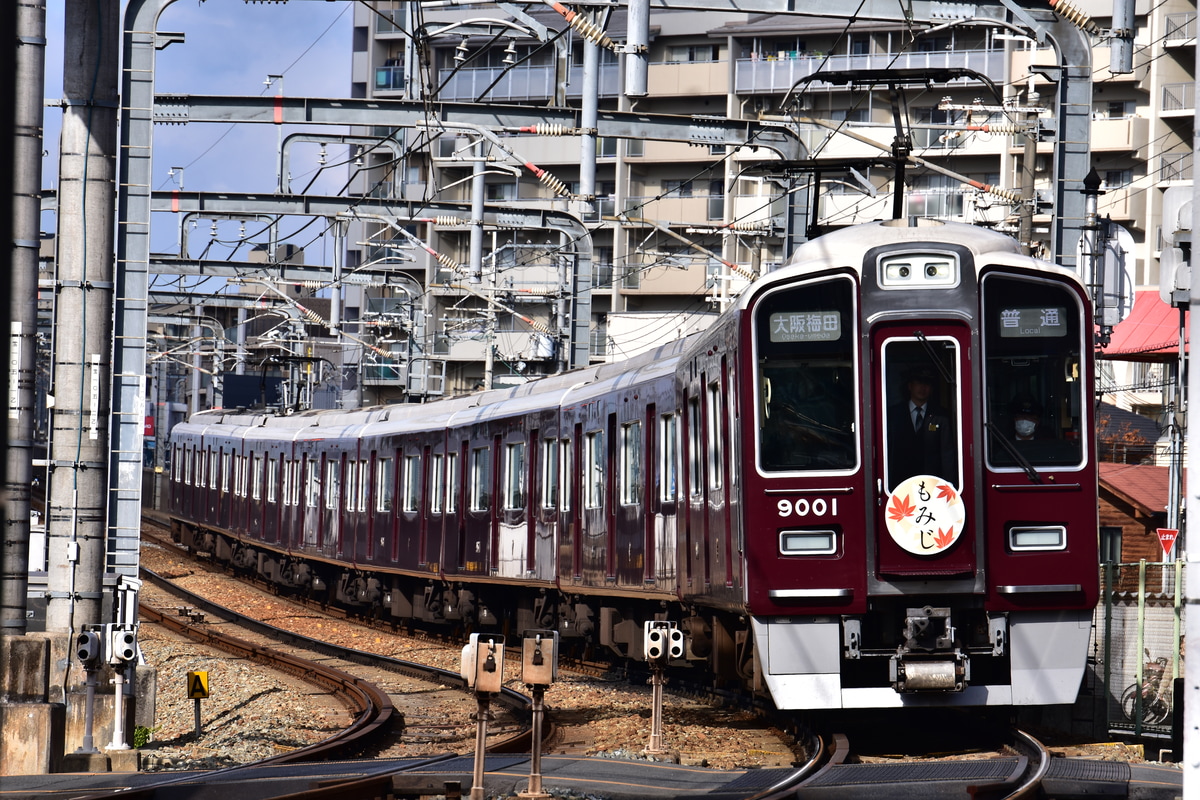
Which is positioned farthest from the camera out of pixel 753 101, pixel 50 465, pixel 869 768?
pixel 753 101

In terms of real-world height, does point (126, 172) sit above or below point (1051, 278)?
above

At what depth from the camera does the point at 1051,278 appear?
8.48 m

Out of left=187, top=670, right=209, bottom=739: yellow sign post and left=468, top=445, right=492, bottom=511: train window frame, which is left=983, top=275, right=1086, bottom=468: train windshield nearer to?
left=187, top=670, right=209, bottom=739: yellow sign post

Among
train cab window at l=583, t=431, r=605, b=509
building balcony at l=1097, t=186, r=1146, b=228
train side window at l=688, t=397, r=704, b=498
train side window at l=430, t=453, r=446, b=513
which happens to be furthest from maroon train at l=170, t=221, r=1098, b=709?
building balcony at l=1097, t=186, r=1146, b=228

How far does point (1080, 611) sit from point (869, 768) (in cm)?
166

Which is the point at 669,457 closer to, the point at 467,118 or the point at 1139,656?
the point at 1139,656

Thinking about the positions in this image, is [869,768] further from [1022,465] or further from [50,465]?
[50,465]

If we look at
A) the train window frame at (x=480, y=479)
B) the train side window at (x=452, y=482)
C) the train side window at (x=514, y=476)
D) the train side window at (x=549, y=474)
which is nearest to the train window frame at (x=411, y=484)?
the train side window at (x=452, y=482)

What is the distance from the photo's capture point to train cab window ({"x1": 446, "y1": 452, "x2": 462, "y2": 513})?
1800cm

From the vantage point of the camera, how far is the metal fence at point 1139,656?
10.6m

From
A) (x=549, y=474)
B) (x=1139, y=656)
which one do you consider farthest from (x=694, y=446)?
(x=549, y=474)

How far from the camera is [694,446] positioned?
10531 millimetres

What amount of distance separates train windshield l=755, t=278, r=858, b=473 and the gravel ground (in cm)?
172

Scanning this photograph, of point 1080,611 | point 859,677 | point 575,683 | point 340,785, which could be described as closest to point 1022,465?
point 1080,611
